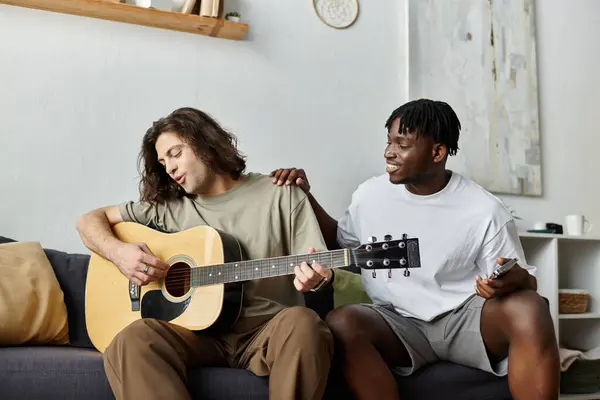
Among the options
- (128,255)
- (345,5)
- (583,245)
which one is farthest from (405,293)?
(583,245)

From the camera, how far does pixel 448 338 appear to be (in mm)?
1685

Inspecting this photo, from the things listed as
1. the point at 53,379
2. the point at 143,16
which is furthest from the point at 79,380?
the point at 143,16

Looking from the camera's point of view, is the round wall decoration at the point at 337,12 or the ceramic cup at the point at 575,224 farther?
the ceramic cup at the point at 575,224

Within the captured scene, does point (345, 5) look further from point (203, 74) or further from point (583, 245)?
point (583, 245)

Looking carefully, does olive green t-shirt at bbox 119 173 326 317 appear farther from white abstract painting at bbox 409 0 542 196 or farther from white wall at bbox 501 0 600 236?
white wall at bbox 501 0 600 236

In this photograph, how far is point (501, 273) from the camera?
1.51 metres

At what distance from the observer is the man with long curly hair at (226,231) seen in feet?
4.58

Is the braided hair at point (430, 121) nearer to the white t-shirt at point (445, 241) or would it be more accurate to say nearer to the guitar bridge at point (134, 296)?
the white t-shirt at point (445, 241)

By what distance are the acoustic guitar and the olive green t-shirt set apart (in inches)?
2.4

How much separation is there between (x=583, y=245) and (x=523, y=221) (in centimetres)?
33

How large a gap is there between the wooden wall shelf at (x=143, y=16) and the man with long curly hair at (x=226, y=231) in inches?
25.1

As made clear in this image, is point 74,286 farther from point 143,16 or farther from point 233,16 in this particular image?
point 233,16

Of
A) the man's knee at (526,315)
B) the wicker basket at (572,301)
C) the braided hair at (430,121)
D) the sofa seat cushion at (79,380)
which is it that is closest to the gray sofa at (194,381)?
the sofa seat cushion at (79,380)

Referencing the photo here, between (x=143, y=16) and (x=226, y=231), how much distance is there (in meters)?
1.05
